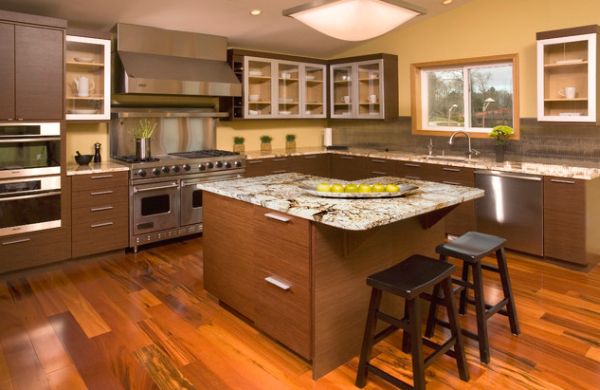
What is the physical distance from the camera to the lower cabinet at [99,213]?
4.39 meters

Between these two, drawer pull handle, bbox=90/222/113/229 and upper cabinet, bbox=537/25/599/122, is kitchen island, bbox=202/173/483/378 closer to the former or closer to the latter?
drawer pull handle, bbox=90/222/113/229

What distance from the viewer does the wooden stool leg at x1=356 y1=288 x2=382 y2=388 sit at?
2367mm

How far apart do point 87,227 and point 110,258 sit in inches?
16.4

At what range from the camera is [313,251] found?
2.46 metres

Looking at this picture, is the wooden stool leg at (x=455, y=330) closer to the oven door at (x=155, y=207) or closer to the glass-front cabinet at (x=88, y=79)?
the oven door at (x=155, y=207)

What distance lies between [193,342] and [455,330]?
1.58 metres

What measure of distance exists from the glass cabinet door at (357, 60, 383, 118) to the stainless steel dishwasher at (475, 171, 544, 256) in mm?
1991

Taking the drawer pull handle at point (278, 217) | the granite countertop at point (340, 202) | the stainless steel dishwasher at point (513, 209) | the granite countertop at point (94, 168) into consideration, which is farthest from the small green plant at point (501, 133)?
the granite countertop at point (94, 168)

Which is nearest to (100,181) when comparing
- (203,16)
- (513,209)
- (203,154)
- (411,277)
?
(203,154)

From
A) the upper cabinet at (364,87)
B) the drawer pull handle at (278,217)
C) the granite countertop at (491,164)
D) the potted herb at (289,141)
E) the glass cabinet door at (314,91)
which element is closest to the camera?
the drawer pull handle at (278,217)

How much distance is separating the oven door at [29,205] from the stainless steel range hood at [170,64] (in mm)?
1293

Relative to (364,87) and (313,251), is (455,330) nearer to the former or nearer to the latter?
(313,251)

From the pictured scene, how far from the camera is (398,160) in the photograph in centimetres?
566

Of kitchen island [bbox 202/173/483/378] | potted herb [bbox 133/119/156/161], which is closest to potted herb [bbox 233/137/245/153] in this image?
potted herb [bbox 133/119/156/161]
